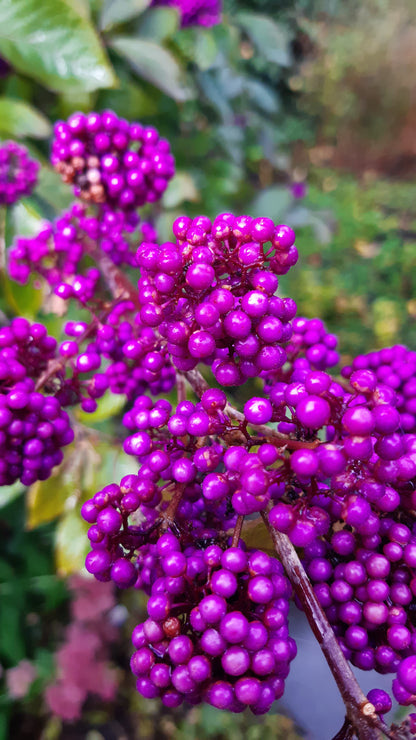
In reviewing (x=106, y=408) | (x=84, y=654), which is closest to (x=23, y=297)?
(x=106, y=408)

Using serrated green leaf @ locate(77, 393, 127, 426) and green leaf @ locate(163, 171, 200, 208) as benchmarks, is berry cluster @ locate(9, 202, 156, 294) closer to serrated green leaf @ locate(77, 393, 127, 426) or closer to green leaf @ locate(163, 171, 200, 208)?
serrated green leaf @ locate(77, 393, 127, 426)

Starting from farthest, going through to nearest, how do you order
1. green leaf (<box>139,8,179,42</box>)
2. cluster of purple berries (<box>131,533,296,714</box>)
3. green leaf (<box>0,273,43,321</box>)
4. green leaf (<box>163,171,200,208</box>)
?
1. green leaf (<box>163,171,200,208</box>)
2. green leaf (<box>139,8,179,42</box>)
3. green leaf (<box>0,273,43,321</box>)
4. cluster of purple berries (<box>131,533,296,714</box>)

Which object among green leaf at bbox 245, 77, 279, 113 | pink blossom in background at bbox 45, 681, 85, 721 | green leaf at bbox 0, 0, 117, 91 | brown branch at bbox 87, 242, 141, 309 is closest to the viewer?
brown branch at bbox 87, 242, 141, 309

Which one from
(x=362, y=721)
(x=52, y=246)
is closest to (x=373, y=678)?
(x=362, y=721)

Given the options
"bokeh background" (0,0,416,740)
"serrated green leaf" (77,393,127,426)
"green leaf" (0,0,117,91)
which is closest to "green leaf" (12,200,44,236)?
"bokeh background" (0,0,416,740)

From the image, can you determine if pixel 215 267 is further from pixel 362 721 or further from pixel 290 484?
pixel 362 721

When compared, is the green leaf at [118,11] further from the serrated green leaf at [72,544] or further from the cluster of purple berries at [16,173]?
the serrated green leaf at [72,544]

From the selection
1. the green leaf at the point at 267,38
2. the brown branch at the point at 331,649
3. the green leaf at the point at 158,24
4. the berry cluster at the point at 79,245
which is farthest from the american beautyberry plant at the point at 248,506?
the green leaf at the point at 267,38

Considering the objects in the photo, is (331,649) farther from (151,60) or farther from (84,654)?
(84,654)
